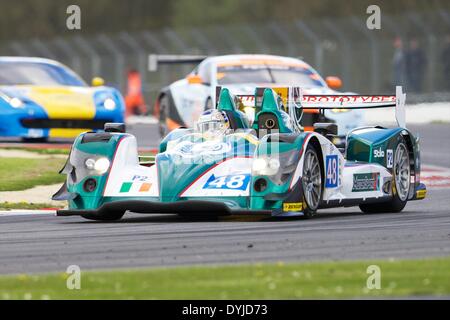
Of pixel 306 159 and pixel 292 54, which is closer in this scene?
pixel 306 159

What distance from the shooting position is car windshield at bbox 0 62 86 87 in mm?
25250

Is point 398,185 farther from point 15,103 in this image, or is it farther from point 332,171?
point 15,103

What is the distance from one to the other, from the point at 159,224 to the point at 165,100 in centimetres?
1249

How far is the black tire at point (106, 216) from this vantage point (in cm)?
1416

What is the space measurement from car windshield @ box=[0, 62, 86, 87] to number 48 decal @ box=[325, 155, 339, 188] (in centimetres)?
1141

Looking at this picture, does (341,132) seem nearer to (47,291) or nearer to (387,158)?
(387,158)

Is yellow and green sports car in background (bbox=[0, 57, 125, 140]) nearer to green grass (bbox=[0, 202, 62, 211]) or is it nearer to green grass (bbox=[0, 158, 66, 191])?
green grass (bbox=[0, 158, 66, 191])

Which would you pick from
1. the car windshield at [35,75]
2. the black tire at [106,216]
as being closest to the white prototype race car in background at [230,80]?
the car windshield at [35,75]

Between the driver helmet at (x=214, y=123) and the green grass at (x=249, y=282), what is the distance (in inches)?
181

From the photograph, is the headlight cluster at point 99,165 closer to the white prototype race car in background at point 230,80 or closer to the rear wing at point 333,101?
the rear wing at point 333,101

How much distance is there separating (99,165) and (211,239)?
2.37m

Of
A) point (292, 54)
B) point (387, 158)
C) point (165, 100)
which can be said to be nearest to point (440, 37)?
point (292, 54)

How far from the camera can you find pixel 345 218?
14539 millimetres
